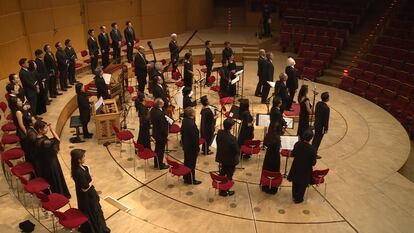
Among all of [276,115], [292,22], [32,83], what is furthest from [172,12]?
[276,115]

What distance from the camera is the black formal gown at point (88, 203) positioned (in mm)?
6457

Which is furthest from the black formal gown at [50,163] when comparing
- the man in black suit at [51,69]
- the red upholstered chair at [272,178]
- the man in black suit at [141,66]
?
the man in black suit at [141,66]

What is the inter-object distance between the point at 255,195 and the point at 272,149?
1.10 metres

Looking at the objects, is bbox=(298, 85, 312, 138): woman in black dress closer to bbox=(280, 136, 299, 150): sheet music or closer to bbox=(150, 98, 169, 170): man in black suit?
bbox=(280, 136, 299, 150): sheet music

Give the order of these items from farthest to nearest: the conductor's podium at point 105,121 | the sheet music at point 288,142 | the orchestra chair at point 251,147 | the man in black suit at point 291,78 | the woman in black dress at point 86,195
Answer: the man in black suit at point 291,78 → the conductor's podium at point 105,121 → the orchestra chair at point 251,147 → the sheet music at point 288,142 → the woman in black dress at point 86,195

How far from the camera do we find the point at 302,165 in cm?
785

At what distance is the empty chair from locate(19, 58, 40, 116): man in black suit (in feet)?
35.4

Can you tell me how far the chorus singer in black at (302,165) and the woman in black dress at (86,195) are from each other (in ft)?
12.3

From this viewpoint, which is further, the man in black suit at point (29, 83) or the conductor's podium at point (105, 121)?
the conductor's podium at point (105, 121)

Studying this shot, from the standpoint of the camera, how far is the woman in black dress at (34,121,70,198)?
722 cm

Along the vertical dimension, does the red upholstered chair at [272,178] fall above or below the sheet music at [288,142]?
below

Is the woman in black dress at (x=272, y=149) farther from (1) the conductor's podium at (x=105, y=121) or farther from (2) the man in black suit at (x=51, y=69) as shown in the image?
(2) the man in black suit at (x=51, y=69)

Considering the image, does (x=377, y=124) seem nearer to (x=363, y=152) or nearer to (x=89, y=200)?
(x=363, y=152)

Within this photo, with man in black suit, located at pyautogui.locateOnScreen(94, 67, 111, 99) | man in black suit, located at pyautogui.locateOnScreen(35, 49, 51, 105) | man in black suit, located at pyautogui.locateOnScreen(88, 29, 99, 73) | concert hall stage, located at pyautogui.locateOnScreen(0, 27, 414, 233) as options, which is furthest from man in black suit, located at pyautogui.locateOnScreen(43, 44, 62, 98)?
man in black suit, located at pyautogui.locateOnScreen(88, 29, 99, 73)
